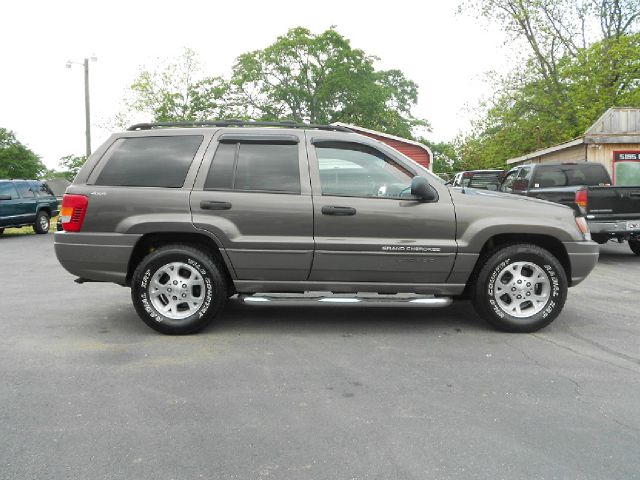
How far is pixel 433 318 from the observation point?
5855 millimetres

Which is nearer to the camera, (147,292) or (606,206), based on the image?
(147,292)

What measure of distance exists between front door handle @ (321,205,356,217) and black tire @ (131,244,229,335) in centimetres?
110

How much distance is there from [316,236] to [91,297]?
11.4ft

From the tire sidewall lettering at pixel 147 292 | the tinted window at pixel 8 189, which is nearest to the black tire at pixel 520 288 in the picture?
the tire sidewall lettering at pixel 147 292

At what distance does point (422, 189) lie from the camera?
198 inches

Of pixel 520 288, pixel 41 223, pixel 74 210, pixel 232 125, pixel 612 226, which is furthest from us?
pixel 41 223

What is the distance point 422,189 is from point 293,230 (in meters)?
1.19

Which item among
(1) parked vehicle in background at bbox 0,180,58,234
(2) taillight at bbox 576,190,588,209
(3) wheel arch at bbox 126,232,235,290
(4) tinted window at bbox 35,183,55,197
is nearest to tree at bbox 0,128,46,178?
(4) tinted window at bbox 35,183,55,197

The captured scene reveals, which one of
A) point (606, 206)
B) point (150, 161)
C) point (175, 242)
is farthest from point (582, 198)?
point (150, 161)

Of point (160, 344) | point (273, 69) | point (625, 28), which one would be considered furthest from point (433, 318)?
point (273, 69)

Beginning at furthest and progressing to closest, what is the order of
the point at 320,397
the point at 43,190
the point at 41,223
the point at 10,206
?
1. the point at 43,190
2. the point at 41,223
3. the point at 10,206
4. the point at 320,397

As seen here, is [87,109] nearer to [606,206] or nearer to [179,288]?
[606,206]

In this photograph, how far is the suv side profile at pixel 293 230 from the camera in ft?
16.7

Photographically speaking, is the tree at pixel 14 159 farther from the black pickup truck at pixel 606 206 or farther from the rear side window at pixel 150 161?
the rear side window at pixel 150 161
